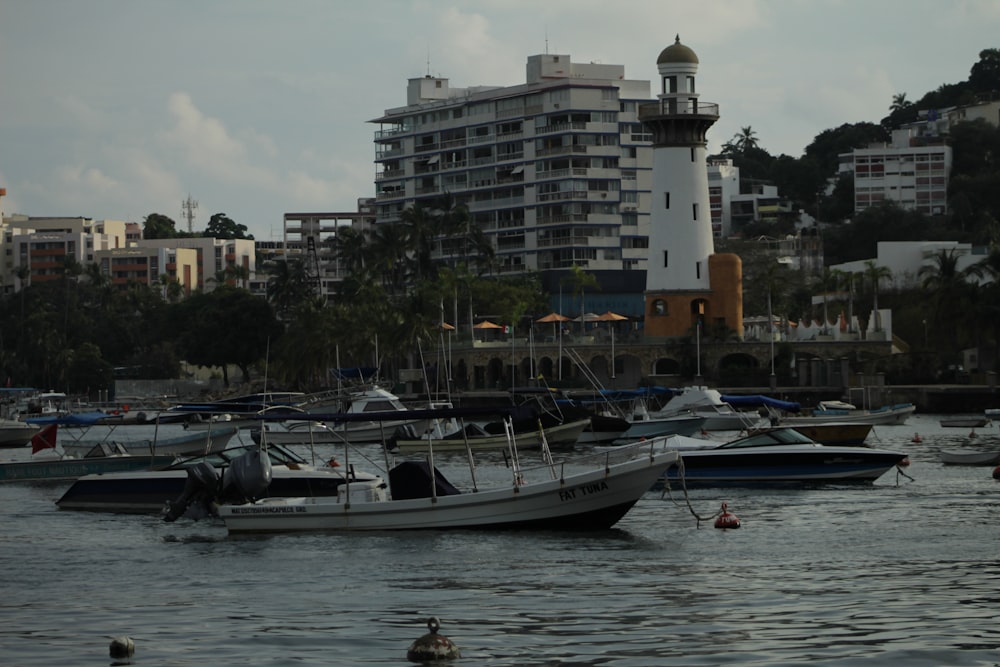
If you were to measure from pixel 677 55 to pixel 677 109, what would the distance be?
4.26 m

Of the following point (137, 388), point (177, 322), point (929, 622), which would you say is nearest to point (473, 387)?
point (137, 388)

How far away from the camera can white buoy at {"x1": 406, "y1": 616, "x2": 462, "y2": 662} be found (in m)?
22.2

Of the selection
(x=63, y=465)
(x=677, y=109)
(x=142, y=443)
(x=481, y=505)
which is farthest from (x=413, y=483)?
(x=677, y=109)

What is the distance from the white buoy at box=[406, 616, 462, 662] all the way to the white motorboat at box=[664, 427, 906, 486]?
27.5 meters

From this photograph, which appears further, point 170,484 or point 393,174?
point 393,174

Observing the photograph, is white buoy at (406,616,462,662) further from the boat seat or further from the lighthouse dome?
the lighthouse dome

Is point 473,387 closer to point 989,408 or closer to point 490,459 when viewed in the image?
point 989,408

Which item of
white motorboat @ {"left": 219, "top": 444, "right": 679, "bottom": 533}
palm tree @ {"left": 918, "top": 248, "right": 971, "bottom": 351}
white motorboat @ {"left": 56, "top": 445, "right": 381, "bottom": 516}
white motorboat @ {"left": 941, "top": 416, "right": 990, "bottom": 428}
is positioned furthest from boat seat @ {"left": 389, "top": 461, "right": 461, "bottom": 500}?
palm tree @ {"left": 918, "top": 248, "right": 971, "bottom": 351}

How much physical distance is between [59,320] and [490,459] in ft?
445

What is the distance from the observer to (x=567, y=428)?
72.6m

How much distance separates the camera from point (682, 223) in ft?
387

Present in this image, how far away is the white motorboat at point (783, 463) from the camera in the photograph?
49188mm

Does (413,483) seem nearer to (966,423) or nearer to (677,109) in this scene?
(966,423)

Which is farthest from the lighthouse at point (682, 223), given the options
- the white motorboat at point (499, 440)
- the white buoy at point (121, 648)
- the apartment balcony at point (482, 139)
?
the white buoy at point (121, 648)
